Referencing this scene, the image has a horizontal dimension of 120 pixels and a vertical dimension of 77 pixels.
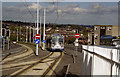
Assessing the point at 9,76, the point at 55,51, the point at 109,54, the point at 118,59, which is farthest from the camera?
the point at 55,51

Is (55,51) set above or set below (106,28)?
below

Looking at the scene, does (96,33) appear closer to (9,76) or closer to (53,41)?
(9,76)

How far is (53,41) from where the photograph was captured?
1508 inches

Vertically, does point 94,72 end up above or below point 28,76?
above

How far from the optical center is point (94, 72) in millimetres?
6152

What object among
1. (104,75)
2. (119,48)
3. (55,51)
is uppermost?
(119,48)

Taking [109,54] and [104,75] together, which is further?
[104,75]

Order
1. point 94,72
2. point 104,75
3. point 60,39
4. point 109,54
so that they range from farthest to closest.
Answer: point 60,39 → point 94,72 → point 104,75 → point 109,54

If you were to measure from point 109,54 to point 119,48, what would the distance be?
476 mm

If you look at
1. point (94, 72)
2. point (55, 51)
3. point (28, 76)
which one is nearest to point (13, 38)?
point (55, 51)

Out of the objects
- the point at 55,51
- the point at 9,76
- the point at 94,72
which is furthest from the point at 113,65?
the point at 55,51

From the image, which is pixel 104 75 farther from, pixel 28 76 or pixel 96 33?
pixel 28 76

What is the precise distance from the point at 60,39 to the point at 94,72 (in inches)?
1261

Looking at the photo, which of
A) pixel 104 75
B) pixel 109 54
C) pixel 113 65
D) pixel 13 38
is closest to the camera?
pixel 113 65
